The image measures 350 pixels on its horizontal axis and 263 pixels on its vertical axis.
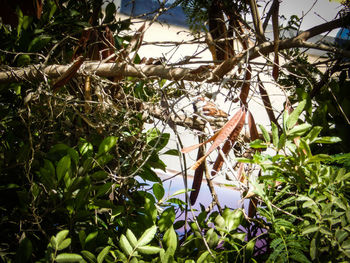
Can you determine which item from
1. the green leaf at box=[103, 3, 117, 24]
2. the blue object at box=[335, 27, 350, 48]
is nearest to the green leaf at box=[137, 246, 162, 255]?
the blue object at box=[335, 27, 350, 48]

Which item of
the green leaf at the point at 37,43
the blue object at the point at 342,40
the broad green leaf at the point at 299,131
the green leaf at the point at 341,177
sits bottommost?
the green leaf at the point at 341,177

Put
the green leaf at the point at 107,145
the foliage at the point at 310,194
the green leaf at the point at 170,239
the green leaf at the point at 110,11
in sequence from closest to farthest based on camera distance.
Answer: the foliage at the point at 310,194 < the green leaf at the point at 170,239 < the green leaf at the point at 107,145 < the green leaf at the point at 110,11

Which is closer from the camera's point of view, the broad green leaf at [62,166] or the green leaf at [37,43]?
the broad green leaf at [62,166]

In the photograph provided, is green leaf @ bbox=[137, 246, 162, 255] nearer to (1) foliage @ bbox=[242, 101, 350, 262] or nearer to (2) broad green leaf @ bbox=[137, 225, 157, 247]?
(2) broad green leaf @ bbox=[137, 225, 157, 247]

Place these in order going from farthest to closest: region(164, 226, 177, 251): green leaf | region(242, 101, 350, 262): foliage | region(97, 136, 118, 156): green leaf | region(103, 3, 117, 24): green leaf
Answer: region(103, 3, 117, 24): green leaf, region(97, 136, 118, 156): green leaf, region(164, 226, 177, 251): green leaf, region(242, 101, 350, 262): foliage

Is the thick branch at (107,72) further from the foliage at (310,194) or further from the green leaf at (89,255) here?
the green leaf at (89,255)

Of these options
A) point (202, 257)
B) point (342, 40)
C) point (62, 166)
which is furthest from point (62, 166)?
point (342, 40)

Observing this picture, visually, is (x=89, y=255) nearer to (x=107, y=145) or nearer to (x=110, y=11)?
(x=107, y=145)

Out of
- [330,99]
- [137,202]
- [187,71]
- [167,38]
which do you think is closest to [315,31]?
[330,99]

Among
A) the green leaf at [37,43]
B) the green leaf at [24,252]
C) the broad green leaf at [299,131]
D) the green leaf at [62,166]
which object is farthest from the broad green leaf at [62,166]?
the broad green leaf at [299,131]

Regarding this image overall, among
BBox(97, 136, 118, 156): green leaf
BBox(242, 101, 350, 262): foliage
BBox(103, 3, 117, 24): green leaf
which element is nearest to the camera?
BBox(242, 101, 350, 262): foliage

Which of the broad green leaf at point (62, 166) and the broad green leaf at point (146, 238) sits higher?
the broad green leaf at point (62, 166)

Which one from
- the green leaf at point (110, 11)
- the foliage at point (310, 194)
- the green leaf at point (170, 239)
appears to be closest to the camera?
the foliage at point (310, 194)

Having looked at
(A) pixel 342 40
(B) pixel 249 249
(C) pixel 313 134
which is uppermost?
(A) pixel 342 40
